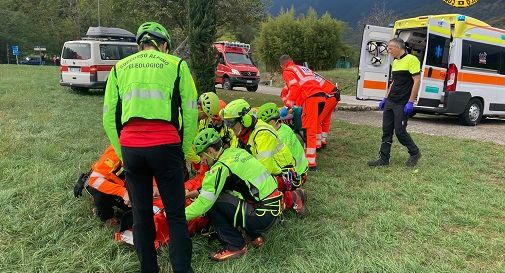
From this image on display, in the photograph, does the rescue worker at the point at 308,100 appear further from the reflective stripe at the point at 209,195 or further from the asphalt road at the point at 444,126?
the asphalt road at the point at 444,126

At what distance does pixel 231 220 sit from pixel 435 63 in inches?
316

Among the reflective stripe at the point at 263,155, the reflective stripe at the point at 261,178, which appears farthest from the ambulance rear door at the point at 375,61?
the reflective stripe at the point at 261,178

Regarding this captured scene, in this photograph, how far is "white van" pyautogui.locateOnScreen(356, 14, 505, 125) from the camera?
387 inches

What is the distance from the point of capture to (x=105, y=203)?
12.9ft

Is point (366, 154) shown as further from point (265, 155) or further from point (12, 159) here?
point (12, 159)

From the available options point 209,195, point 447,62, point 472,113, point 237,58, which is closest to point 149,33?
point 209,195

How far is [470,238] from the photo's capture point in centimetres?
386

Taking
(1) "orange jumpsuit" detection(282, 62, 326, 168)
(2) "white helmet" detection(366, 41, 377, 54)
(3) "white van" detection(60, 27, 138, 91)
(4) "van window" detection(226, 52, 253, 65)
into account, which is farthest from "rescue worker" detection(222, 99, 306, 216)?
(4) "van window" detection(226, 52, 253, 65)

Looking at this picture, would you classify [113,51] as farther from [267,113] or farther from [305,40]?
[305,40]

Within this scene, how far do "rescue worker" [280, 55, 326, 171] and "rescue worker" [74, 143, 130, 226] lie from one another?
2.97m

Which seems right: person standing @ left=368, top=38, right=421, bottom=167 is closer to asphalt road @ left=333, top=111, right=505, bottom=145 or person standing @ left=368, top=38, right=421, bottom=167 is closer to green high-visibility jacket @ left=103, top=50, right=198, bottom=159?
asphalt road @ left=333, top=111, right=505, bottom=145

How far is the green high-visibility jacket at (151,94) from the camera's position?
2689mm

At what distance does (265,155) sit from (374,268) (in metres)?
1.38

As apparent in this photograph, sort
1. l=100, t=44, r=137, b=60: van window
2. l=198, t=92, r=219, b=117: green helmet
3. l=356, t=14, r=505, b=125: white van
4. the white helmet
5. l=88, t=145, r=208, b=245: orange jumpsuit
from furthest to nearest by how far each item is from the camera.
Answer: l=100, t=44, r=137, b=60: van window → the white helmet → l=356, t=14, r=505, b=125: white van → l=198, t=92, r=219, b=117: green helmet → l=88, t=145, r=208, b=245: orange jumpsuit
